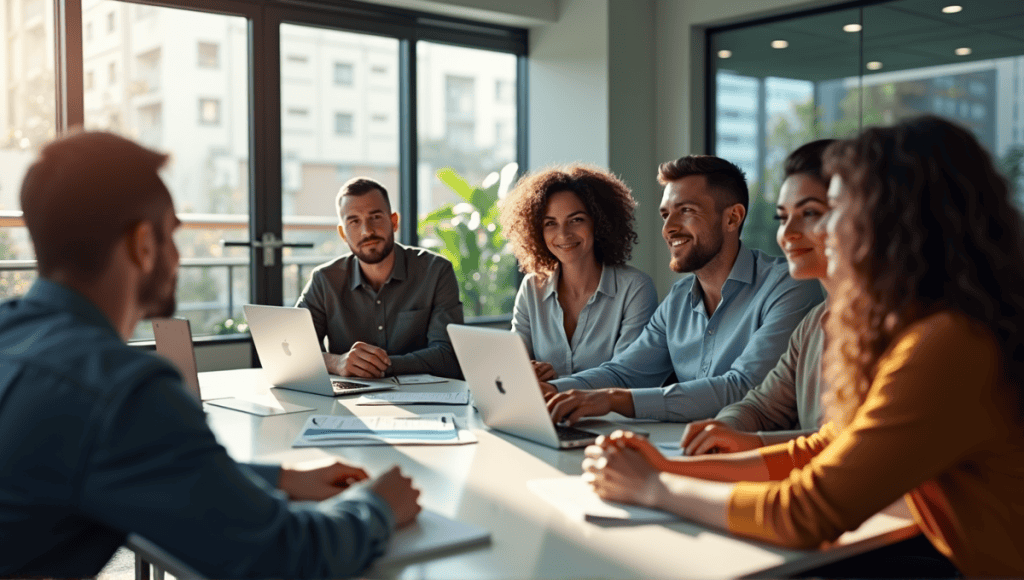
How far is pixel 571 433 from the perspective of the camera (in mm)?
1920

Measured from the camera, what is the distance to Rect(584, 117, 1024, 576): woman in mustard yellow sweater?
114 centimetres

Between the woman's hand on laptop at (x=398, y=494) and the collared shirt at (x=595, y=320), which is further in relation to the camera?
the collared shirt at (x=595, y=320)

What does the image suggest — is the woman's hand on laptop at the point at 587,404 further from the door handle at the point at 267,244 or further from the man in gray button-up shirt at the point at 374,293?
the door handle at the point at 267,244

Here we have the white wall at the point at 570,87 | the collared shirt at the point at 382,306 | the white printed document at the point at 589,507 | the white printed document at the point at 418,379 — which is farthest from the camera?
the white wall at the point at 570,87

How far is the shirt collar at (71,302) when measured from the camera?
41.5 inches

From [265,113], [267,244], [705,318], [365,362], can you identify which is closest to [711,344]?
[705,318]

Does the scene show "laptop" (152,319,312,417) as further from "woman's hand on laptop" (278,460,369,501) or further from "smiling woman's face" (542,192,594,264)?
"smiling woman's face" (542,192,594,264)

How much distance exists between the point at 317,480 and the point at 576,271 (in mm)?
1801

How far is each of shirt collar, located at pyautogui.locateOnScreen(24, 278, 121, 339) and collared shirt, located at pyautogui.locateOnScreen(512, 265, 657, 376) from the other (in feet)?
6.02

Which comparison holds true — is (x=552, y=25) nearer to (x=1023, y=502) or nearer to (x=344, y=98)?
(x=344, y=98)

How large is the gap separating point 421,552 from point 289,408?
121 cm

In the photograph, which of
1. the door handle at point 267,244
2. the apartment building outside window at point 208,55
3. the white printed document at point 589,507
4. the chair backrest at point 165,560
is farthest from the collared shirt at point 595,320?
the apartment building outside window at point 208,55

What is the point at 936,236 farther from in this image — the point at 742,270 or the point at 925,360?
the point at 742,270

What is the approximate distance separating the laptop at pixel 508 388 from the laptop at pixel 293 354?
1.84 ft
